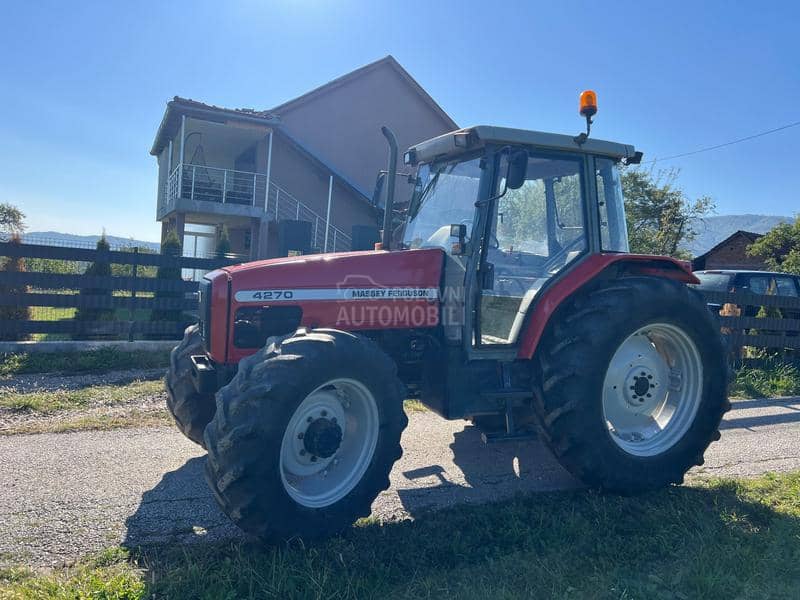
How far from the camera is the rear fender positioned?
4074 millimetres

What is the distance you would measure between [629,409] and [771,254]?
80.7ft

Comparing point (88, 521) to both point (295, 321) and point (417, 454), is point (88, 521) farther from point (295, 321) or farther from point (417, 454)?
point (417, 454)

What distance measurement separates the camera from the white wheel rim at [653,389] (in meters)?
4.30

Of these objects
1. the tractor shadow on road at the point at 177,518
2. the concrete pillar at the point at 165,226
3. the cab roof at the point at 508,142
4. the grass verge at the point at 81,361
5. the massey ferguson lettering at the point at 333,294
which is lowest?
the tractor shadow on road at the point at 177,518

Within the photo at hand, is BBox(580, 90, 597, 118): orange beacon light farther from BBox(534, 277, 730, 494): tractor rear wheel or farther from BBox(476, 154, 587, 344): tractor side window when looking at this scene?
BBox(534, 277, 730, 494): tractor rear wheel

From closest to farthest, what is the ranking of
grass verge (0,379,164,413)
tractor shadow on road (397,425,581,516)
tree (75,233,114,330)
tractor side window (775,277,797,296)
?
1. tractor shadow on road (397,425,581,516)
2. grass verge (0,379,164,413)
3. tree (75,233,114,330)
4. tractor side window (775,277,797,296)

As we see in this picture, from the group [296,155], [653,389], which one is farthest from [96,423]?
[296,155]

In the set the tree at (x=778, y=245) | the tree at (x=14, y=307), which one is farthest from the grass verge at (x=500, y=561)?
the tree at (x=778, y=245)

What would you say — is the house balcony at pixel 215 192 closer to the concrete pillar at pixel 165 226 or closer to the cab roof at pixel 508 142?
the concrete pillar at pixel 165 226

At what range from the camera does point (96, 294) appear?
8.45m

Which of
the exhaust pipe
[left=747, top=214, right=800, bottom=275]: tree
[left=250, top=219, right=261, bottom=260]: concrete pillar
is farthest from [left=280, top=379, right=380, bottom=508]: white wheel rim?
[left=747, top=214, right=800, bottom=275]: tree

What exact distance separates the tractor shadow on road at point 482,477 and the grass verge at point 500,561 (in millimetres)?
269

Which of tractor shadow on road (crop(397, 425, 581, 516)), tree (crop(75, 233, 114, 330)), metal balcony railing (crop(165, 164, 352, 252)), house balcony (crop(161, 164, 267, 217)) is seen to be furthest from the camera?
metal balcony railing (crop(165, 164, 352, 252))

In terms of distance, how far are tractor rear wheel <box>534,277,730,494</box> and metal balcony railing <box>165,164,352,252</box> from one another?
44.1ft
